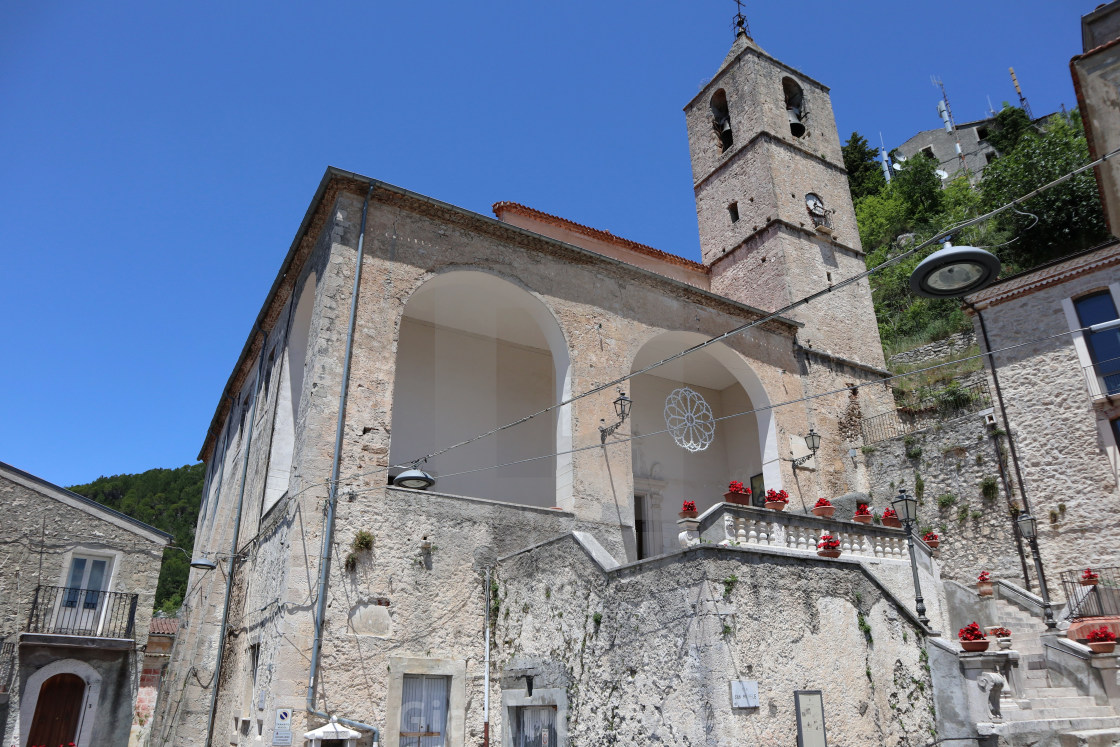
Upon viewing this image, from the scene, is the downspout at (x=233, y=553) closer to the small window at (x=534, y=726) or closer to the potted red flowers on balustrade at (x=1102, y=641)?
the small window at (x=534, y=726)

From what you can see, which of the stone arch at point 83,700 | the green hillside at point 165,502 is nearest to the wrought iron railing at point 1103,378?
the stone arch at point 83,700

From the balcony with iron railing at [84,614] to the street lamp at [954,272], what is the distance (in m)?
18.1

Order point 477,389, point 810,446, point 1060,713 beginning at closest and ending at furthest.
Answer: point 1060,713 → point 810,446 → point 477,389

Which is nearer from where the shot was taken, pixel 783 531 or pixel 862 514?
pixel 783 531

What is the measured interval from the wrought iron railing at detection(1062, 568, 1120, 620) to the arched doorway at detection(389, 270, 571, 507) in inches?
367

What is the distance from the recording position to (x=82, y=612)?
16.6m

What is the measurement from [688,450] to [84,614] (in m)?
14.5

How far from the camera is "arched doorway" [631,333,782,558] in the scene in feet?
51.3

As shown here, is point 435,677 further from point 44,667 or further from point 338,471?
point 44,667

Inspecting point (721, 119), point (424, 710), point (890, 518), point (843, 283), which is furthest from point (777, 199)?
point (424, 710)

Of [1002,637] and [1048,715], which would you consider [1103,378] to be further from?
[1048,715]

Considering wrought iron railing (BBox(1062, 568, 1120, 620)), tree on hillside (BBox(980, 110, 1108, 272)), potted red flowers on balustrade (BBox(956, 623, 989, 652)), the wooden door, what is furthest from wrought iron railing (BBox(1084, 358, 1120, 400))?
the wooden door

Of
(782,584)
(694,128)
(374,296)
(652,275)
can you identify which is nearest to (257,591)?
(374,296)

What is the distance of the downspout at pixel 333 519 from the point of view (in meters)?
8.97
